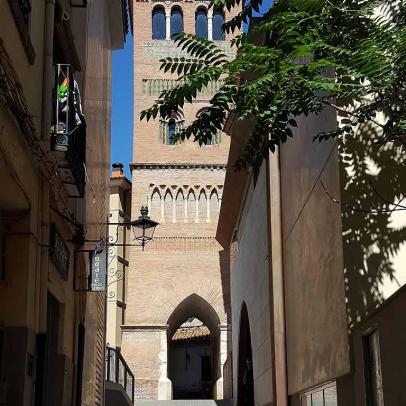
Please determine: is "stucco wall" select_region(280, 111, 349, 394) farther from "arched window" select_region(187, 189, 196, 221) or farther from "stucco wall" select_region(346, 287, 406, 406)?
"arched window" select_region(187, 189, 196, 221)

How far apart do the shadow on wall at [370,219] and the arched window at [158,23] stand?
40169 mm

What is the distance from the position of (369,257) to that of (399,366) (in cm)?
230

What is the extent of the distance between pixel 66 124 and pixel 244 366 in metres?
20.0

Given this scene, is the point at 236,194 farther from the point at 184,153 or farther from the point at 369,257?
the point at 184,153

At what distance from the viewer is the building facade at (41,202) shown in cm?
677

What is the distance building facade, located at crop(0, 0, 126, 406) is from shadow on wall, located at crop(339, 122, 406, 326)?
10.6 ft

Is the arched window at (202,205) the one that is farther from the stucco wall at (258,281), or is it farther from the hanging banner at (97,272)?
the hanging banner at (97,272)

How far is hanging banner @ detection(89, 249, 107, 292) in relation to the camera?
1141 centimetres

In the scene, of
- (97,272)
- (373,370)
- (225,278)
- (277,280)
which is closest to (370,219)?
(373,370)

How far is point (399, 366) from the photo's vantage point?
6.93 m

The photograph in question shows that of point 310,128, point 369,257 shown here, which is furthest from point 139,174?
point 369,257

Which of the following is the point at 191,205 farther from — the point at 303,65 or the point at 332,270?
the point at 303,65

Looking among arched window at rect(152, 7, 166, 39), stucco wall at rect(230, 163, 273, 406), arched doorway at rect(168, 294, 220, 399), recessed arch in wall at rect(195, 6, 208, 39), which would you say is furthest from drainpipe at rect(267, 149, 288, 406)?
arched window at rect(152, 7, 166, 39)

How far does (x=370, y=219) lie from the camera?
29.9 ft
